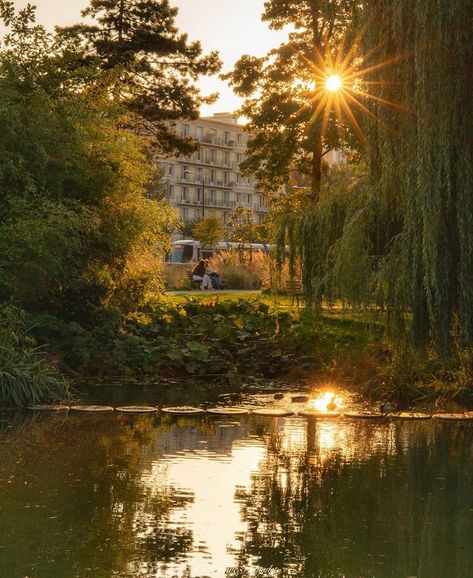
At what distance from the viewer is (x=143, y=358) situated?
22.3 metres

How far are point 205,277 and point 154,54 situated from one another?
31.1ft

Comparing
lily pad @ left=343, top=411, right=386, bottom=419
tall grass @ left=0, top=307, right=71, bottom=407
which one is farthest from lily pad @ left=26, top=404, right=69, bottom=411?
lily pad @ left=343, top=411, right=386, bottom=419

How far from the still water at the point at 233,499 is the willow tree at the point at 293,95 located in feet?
82.8

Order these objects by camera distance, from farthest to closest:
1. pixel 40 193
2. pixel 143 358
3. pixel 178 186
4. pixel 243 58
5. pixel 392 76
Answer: pixel 178 186
pixel 243 58
pixel 143 358
pixel 40 193
pixel 392 76

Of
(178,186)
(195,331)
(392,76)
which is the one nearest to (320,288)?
(392,76)

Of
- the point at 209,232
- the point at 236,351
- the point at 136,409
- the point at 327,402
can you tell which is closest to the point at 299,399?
the point at 327,402

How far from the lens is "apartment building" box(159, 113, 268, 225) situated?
127m

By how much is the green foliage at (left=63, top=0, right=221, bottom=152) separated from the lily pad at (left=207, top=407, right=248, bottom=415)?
2227 cm

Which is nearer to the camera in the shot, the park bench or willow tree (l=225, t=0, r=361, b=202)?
the park bench

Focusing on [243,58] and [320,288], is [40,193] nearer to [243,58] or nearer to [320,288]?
[320,288]

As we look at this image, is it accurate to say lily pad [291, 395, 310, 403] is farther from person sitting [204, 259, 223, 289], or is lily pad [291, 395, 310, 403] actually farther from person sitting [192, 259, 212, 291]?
person sitting [204, 259, 223, 289]

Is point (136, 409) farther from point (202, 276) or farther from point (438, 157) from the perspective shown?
point (202, 276)

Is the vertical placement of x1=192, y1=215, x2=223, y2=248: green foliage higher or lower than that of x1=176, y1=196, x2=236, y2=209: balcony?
lower

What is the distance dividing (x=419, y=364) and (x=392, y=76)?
5.20m
